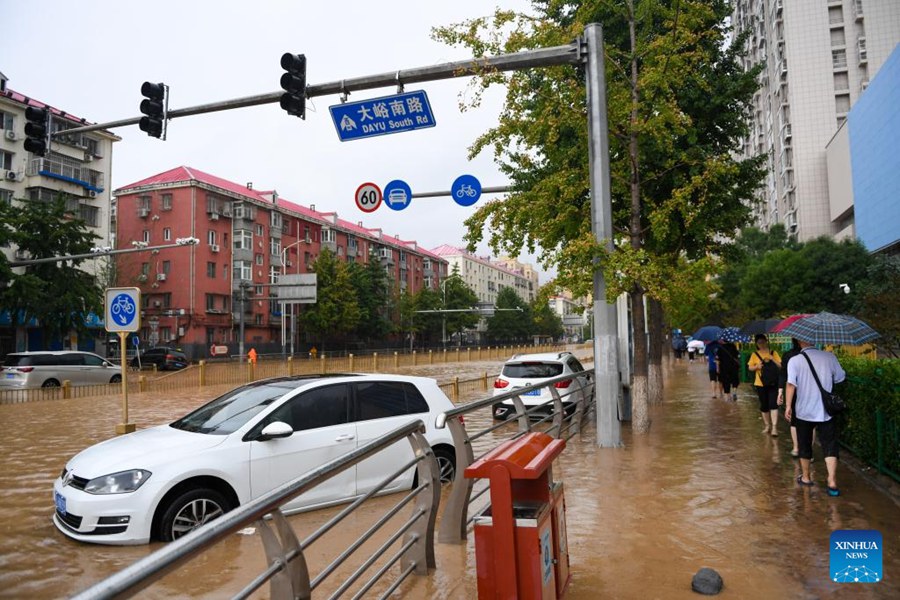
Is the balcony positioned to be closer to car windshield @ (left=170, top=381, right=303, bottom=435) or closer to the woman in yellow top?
car windshield @ (left=170, top=381, right=303, bottom=435)

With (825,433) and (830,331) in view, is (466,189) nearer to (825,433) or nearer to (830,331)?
Result: (830,331)

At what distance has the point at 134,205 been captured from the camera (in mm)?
56531

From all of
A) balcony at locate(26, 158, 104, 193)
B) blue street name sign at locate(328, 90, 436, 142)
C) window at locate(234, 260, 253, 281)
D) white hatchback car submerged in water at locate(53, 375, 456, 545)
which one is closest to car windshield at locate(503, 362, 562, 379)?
blue street name sign at locate(328, 90, 436, 142)

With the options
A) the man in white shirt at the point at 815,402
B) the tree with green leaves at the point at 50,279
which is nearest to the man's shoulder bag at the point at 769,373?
the man in white shirt at the point at 815,402

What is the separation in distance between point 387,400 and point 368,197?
24.2 ft

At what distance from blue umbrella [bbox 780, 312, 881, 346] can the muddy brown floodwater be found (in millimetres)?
1731

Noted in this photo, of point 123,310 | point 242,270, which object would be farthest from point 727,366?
point 242,270

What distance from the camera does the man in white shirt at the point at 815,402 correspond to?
732 centimetres

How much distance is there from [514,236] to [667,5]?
6.46 m

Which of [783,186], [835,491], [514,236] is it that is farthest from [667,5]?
[783,186]

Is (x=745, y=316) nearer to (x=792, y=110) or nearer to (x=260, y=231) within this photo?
(x=792, y=110)

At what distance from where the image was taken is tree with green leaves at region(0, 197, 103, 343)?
35.8m

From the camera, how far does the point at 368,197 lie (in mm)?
14297

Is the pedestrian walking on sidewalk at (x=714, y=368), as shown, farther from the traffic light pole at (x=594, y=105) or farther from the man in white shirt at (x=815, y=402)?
the man in white shirt at (x=815, y=402)
